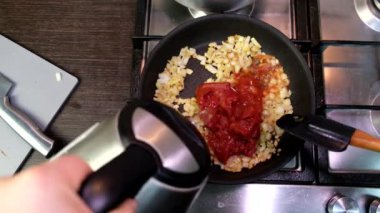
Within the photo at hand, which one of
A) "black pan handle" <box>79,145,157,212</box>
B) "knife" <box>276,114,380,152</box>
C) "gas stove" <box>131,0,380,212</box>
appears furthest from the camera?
"gas stove" <box>131,0,380,212</box>

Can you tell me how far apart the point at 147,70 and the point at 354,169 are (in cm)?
37

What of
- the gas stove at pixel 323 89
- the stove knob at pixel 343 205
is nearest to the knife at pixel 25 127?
the gas stove at pixel 323 89

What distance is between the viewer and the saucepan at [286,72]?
1.86 feet

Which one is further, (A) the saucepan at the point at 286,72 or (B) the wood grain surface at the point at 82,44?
(B) the wood grain surface at the point at 82,44

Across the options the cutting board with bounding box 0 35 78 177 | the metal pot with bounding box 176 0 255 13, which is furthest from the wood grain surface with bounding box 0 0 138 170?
the metal pot with bounding box 176 0 255 13

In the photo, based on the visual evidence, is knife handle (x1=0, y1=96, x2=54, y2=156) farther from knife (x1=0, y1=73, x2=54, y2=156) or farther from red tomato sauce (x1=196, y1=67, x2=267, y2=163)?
red tomato sauce (x1=196, y1=67, x2=267, y2=163)

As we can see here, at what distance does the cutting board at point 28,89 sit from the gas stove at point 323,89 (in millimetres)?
139

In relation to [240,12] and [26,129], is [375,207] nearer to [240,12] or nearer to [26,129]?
[240,12]

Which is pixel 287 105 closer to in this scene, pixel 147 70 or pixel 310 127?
pixel 310 127

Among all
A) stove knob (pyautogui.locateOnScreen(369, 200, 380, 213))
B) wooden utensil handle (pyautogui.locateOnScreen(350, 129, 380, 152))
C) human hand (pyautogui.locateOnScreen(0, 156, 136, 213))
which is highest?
human hand (pyautogui.locateOnScreen(0, 156, 136, 213))

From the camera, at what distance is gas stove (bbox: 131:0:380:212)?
0.66m

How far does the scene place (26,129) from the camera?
2.20 feet

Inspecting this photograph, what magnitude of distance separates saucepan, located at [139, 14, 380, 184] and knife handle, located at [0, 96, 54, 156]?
18 cm

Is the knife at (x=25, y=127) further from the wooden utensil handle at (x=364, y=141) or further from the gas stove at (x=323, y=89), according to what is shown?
the wooden utensil handle at (x=364, y=141)
